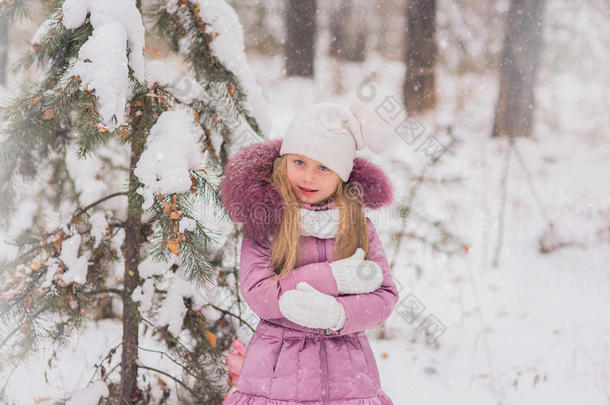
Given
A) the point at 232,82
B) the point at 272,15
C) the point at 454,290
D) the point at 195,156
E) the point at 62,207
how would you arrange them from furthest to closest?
1. the point at 272,15
2. the point at 454,290
3. the point at 62,207
4. the point at 232,82
5. the point at 195,156

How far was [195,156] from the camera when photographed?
5.84 feet

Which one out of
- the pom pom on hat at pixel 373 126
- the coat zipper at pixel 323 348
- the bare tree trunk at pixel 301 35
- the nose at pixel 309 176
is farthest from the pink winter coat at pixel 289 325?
the bare tree trunk at pixel 301 35

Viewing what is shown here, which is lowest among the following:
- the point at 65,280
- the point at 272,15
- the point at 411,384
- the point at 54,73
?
the point at 411,384

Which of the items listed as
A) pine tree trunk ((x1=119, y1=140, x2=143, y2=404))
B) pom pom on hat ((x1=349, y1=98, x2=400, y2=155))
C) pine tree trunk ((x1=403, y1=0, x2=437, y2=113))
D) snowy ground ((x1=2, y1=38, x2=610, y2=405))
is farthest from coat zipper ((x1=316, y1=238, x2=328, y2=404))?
pine tree trunk ((x1=403, y1=0, x2=437, y2=113))

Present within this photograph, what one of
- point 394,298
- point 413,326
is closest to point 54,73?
point 394,298

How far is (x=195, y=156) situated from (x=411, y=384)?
222 centimetres

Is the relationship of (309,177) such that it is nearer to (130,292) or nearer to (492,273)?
(130,292)

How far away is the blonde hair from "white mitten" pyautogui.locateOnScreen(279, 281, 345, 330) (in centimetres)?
13

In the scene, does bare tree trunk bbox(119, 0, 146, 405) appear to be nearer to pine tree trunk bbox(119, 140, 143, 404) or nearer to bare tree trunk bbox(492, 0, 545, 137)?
pine tree trunk bbox(119, 140, 143, 404)

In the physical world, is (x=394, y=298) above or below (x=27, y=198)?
below

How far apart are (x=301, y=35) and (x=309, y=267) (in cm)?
513

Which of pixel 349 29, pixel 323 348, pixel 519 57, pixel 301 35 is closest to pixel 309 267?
pixel 323 348

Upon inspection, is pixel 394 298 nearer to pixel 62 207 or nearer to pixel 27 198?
pixel 62 207

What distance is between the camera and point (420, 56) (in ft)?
17.0
